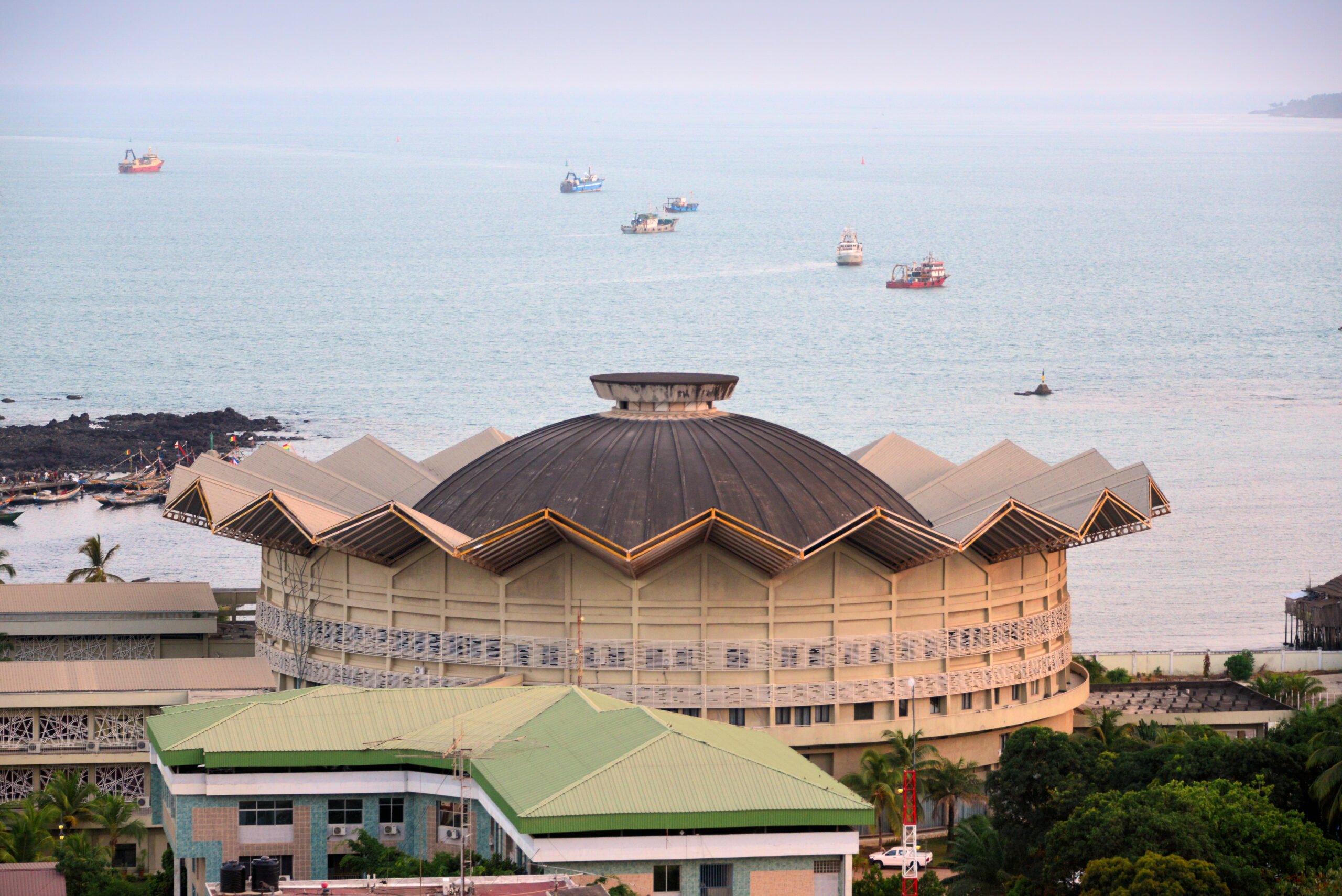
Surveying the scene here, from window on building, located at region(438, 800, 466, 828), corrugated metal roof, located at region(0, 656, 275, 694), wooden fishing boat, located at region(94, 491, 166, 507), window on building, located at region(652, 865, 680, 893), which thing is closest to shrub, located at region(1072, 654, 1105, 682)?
corrugated metal roof, located at region(0, 656, 275, 694)

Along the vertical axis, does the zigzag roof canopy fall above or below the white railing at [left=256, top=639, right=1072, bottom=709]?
above

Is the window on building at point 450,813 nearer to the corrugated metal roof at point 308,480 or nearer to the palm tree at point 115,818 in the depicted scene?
the palm tree at point 115,818

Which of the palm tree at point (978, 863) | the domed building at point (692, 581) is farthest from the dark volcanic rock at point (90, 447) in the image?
the palm tree at point (978, 863)

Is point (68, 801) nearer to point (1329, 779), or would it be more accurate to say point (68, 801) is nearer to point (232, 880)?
point (232, 880)

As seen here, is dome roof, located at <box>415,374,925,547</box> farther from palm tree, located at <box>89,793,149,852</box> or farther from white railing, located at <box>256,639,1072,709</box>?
palm tree, located at <box>89,793,149,852</box>

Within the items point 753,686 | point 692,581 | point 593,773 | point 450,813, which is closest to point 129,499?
point 692,581

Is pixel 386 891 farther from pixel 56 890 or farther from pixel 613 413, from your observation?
pixel 613 413
